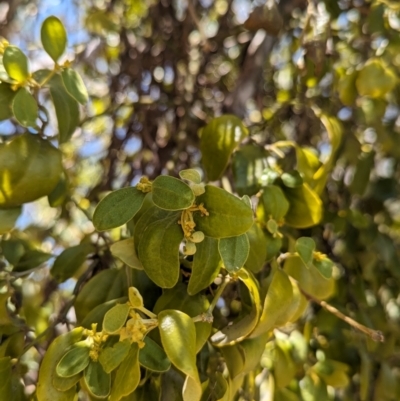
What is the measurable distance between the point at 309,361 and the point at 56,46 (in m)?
0.47

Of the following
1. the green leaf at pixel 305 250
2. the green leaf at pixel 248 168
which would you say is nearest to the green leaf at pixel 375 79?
the green leaf at pixel 248 168

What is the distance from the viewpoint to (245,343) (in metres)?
0.44

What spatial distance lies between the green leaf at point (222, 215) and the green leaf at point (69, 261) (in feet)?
0.79

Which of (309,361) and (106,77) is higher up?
(106,77)

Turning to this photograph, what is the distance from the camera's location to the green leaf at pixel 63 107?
0.51 meters

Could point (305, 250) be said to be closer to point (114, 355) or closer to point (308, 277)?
point (308, 277)

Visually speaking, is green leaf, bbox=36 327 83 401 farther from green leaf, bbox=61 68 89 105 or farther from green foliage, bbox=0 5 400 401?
green leaf, bbox=61 68 89 105

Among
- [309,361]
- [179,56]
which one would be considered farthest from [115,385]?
[179,56]

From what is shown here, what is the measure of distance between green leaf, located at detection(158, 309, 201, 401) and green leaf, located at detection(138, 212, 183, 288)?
3 cm

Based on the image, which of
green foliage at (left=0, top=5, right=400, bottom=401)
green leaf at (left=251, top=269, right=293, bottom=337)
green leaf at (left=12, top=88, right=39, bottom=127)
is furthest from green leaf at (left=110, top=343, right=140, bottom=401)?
green leaf at (left=12, top=88, right=39, bottom=127)

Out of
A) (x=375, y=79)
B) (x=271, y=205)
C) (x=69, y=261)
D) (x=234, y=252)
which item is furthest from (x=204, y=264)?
(x=375, y=79)

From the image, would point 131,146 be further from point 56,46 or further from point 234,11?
point 56,46

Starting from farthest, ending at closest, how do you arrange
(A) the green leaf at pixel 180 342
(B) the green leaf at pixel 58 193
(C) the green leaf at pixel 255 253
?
(B) the green leaf at pixel 58 193, (C) the green leaf at pixel 255 253, (A) the green leaf at pixel 180 342

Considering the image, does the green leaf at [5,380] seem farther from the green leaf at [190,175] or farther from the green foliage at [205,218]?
the green leaf at [190,175]
